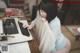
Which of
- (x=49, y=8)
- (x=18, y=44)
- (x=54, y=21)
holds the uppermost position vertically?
(x=49, y=8)

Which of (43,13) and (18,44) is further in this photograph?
(43,13)

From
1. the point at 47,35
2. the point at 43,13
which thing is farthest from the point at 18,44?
the point at 43,13

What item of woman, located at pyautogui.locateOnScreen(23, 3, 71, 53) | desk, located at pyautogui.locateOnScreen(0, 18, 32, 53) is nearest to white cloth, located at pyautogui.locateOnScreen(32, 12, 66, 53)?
woman, located at pyautogui.locateOnScreen(23, 3, 71, 53)

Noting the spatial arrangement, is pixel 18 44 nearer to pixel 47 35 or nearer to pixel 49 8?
pixel 47 35

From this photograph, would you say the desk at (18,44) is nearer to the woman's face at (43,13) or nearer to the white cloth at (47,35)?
the white cloth at (47,35)

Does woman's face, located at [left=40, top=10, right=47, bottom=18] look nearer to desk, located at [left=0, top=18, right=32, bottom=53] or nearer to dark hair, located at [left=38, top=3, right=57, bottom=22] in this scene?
dark hair, located at [left=38, top=3, right=57, bottom=22]

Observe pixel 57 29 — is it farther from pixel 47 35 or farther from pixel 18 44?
pixel 18 44

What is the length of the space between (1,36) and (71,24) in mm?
1924

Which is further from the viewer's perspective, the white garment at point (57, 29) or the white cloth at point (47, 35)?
the white garment at point (57, 29)

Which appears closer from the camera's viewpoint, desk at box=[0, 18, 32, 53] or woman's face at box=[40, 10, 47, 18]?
desk at box=[0, 18, 32, 53]

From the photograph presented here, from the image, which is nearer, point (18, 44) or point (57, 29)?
point (18, 44)

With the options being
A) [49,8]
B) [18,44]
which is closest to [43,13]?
[49,8]

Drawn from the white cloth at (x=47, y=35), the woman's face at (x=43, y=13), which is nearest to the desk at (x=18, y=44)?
the white cloth at (x=47, y=35)

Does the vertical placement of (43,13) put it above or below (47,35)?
above
